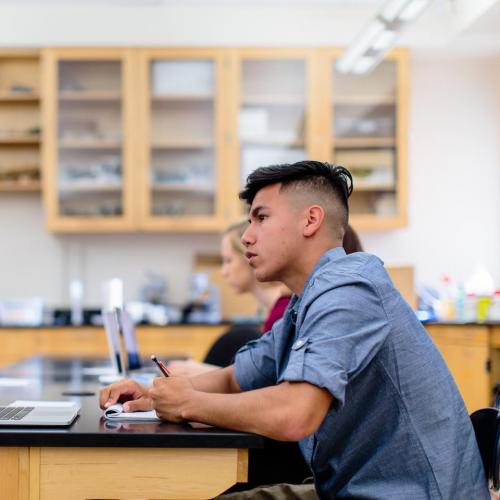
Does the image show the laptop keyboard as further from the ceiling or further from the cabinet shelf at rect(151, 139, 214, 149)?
the ceiling

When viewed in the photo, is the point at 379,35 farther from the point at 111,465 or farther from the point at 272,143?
the point at 111,465

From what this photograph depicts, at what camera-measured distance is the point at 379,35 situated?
4.21 metres

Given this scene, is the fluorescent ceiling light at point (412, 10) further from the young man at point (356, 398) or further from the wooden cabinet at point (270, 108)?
the young man at point (356, 398)

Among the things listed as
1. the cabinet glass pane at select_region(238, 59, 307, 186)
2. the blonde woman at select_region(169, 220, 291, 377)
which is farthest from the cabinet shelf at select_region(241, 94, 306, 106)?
the blonde woman at select_region(169, 220, 291, 377)

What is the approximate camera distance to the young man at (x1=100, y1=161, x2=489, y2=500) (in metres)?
1.44

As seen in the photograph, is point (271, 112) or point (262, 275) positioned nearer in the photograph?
point (262, 275)

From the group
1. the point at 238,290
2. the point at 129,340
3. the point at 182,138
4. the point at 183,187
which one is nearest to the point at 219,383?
the point at 129,340

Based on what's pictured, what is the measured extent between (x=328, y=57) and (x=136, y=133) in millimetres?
1284

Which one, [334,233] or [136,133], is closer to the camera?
[334,233]

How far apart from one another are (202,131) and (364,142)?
3.35ft

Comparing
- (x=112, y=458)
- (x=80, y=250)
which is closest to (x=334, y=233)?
(x=112, y=458)

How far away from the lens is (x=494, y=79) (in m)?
5.61

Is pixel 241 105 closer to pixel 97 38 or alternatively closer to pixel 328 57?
pixel 328 57

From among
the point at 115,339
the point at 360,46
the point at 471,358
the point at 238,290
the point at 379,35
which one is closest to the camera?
the point at 115,339
